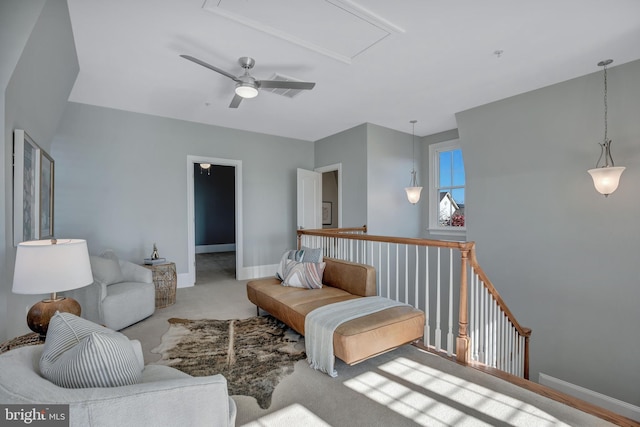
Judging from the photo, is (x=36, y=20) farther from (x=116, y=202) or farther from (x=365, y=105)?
(x=365, y=105)

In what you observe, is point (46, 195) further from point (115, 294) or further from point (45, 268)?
point (45, 268)

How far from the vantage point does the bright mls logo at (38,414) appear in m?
0.85

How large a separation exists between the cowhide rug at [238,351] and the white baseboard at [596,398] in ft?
10.8

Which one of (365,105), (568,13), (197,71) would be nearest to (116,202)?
(197,71)

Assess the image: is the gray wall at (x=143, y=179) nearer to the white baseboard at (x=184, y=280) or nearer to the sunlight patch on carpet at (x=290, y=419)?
the white baseboard at (x=184, y=280)

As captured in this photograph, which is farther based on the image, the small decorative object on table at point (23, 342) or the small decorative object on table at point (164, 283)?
the small decorative object on table at point (164, 283)

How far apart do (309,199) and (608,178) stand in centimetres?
438

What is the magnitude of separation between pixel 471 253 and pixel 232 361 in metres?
2.16

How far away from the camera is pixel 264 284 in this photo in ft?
11.3

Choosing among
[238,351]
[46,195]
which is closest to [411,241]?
[238,351]

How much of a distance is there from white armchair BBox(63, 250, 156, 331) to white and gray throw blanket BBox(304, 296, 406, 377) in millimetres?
2073

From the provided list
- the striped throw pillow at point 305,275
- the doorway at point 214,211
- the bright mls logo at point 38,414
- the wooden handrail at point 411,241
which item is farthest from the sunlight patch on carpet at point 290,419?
the doorway at point 214,211

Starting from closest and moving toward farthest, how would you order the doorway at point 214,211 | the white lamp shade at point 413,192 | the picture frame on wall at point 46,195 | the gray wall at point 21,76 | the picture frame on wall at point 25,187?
the gray wall at point 21,76 < the picture frame on wall at point 25,187 < the picture frame on wall at point 46,195 < the white lamp shade at point 413,192 < the doorway at point 214,211

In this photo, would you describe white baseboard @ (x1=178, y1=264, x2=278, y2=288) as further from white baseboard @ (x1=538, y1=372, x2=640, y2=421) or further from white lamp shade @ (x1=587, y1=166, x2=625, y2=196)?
white lamp shade @ (x1=587, y1=166, x2=625, y2=196)
